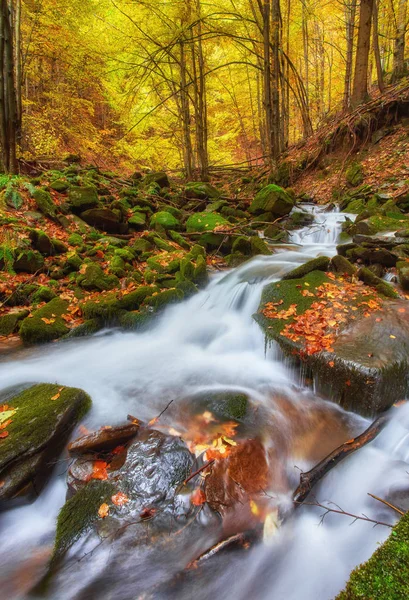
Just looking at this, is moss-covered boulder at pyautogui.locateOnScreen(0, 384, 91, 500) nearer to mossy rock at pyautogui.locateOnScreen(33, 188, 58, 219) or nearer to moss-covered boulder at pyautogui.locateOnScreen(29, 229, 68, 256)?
moss-covered boulder at pyautogui.locateOnScreen(29, 229, 68, 256)

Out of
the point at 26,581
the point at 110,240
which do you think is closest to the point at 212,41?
the point at 110,240

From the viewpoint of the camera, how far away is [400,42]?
1309cm

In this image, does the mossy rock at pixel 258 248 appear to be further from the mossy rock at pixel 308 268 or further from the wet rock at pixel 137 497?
the wet rock at pixel 137 497

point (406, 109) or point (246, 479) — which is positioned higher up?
point (406, 109)

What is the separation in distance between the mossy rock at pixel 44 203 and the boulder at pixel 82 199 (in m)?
0.60

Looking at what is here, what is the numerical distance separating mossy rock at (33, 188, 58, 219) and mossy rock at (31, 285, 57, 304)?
110 inches

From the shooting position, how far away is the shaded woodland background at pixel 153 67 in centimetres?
978

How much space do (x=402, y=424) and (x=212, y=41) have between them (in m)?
16.4

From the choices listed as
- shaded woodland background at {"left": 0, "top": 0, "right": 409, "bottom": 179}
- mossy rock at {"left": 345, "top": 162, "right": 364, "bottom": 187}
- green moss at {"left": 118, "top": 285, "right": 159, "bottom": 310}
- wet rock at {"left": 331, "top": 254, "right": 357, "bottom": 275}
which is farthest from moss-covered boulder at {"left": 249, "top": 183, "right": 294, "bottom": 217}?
green moss at {"left": 118, "top": 285, "right": 159, "bottom": 310}

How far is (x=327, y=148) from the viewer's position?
43.8ft

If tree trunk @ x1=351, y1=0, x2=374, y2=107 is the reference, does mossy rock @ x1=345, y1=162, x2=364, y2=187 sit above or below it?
below

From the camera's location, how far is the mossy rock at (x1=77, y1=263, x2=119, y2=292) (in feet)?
20.7

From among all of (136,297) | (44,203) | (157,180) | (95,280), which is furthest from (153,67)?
(136,297)

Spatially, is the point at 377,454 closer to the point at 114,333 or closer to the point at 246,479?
the point at 246,479
